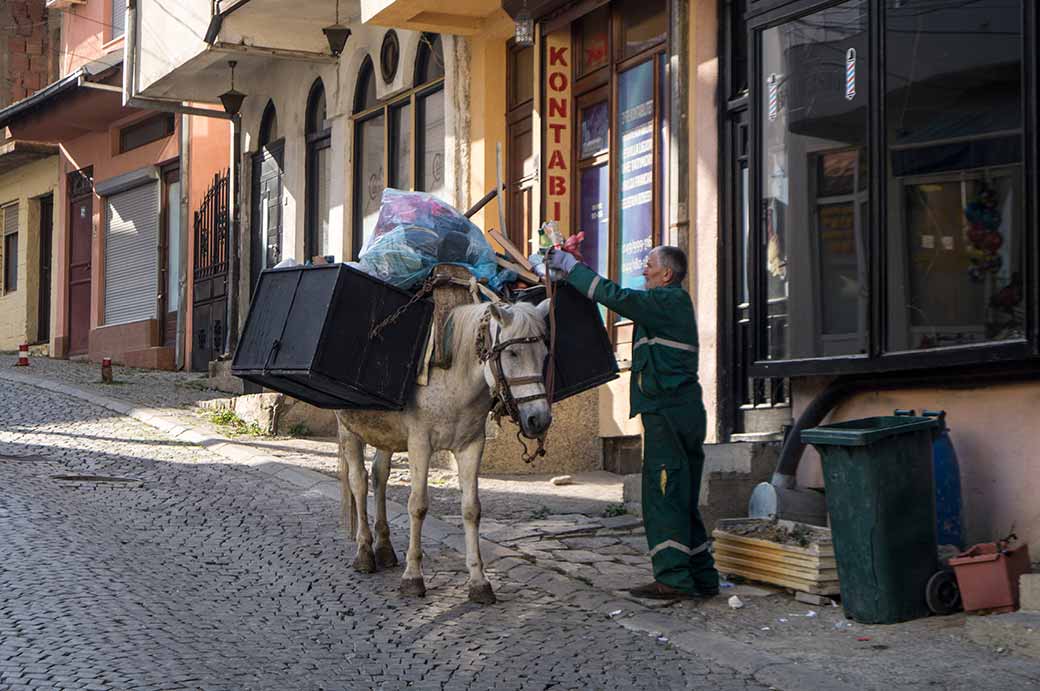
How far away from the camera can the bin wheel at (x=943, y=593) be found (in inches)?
295

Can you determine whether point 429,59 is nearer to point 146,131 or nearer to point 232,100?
point 232,100

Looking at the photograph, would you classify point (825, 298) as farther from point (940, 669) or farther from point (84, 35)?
point (84, 35)

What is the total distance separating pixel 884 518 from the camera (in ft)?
24.2

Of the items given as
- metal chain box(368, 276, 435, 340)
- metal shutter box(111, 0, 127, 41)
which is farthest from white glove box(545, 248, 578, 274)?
metal shutter box(111, 0, 127, 41)

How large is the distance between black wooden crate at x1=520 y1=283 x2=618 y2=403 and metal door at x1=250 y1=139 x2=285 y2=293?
13.5 metres

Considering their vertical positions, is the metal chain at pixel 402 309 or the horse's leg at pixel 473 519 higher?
the metal chain at pixel 402 309

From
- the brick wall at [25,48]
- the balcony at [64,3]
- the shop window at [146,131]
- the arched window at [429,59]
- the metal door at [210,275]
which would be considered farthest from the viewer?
the brick wall at [25,48]

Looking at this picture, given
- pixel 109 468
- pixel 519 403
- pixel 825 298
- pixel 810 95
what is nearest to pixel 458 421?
pixel 519 403

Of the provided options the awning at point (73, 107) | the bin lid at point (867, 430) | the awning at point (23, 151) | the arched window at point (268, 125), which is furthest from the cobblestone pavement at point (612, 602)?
the awning at point (23, 151)

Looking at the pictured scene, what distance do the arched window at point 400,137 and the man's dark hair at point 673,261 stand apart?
8691mm

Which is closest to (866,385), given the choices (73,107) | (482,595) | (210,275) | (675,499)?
(675,499)

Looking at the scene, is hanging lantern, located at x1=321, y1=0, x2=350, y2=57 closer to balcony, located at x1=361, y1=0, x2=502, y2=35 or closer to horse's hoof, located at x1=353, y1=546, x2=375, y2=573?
balcony, located at x1=361, y1=0, x2=502, y2=35

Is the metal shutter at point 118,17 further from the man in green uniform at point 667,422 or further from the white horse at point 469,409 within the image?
the man in green uniform at point 667,422

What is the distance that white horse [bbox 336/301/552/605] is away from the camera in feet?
25.1
